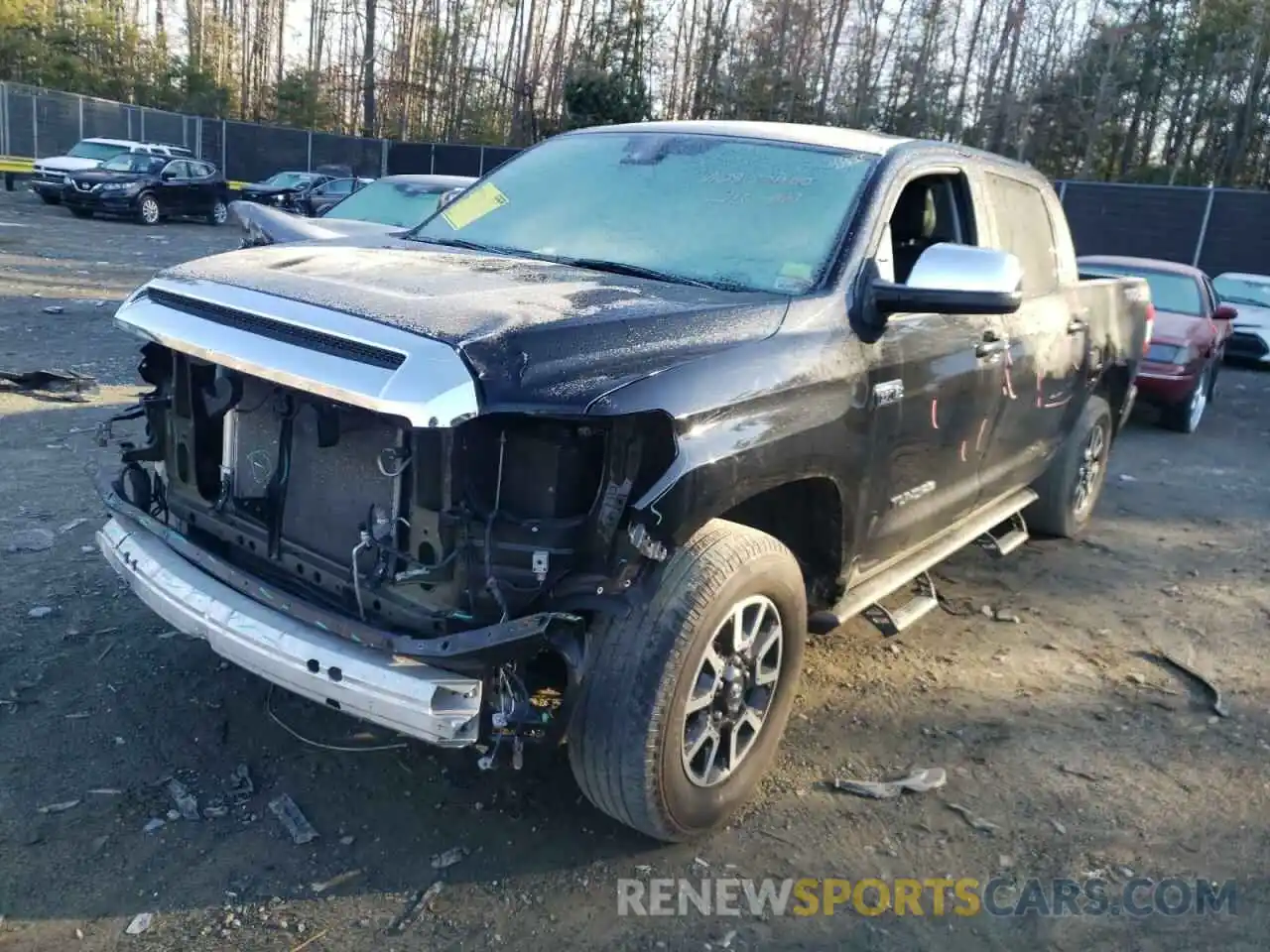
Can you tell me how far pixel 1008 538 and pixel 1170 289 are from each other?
22.4 ft

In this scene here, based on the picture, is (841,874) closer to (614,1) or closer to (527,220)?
(527,220)

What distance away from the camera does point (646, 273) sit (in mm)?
3570

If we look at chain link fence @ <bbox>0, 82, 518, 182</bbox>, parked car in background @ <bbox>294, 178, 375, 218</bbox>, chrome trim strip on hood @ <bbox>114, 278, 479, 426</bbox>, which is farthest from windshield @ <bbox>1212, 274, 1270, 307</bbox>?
chain link fence @ <bbox>0, 82, 518, 182</bbox>

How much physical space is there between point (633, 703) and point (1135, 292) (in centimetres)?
480

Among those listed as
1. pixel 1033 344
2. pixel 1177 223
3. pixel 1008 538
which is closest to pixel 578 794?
pixel 1033 344

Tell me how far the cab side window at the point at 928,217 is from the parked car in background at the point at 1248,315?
464 inches

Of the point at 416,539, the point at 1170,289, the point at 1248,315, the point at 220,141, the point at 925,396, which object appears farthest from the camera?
the point at 220,141

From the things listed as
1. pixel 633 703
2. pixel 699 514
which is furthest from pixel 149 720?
pixel 699 514

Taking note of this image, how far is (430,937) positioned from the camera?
271 centimetres

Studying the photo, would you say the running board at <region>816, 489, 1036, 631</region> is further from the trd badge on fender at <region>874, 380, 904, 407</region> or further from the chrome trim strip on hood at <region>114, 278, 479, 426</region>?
the chrome trim strip on hood at <region>114, 278, 479, 426</region>

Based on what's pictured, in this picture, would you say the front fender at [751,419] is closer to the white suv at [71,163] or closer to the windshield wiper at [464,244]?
the windshield wiper at [464,244]

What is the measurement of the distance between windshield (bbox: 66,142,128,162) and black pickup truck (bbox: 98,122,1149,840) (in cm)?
2357

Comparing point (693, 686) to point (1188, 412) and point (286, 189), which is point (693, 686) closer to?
point (1188, 412)

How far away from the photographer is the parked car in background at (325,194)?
24141 mm
